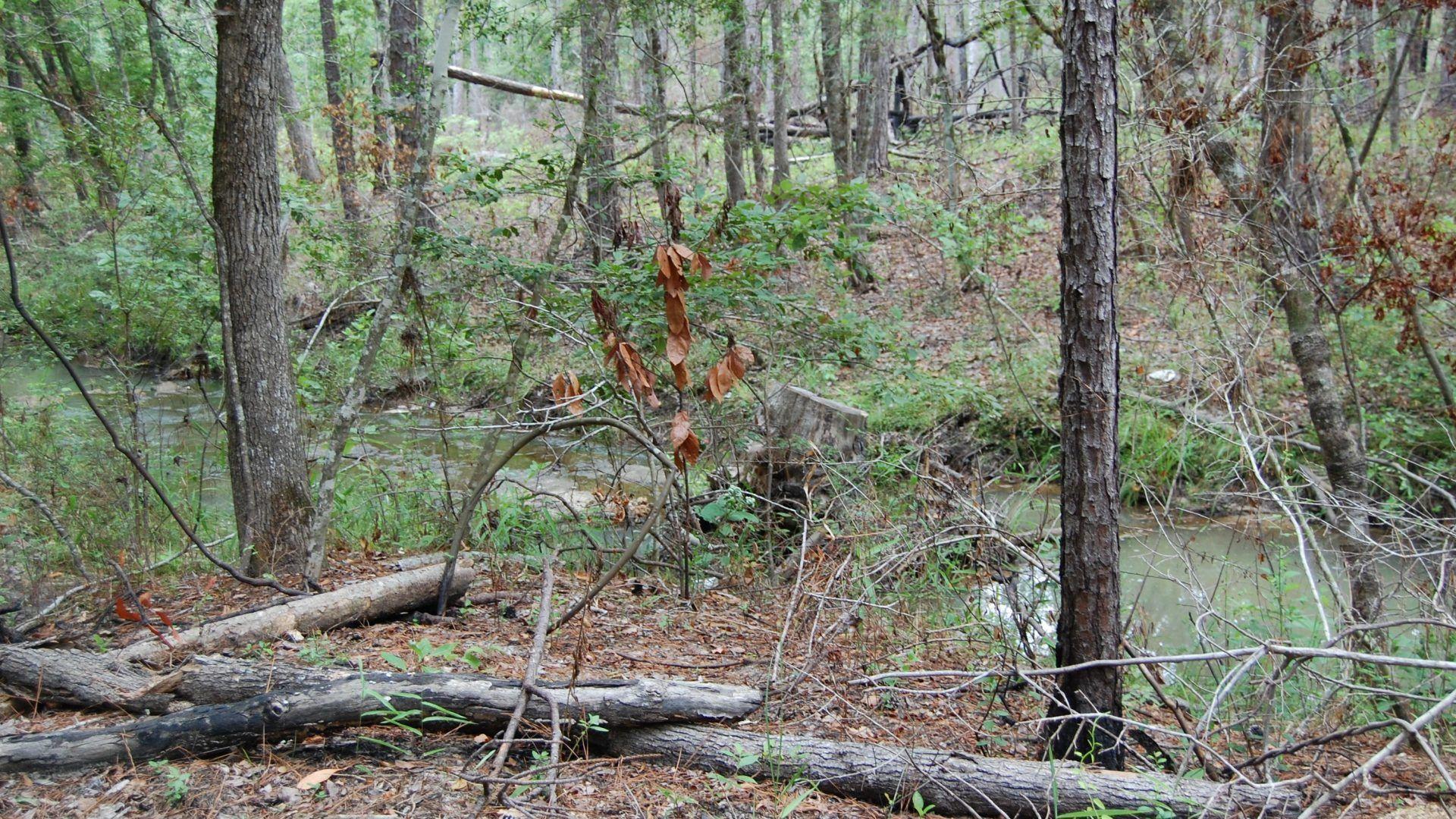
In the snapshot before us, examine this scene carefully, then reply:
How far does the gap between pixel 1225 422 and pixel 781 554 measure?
175 inches

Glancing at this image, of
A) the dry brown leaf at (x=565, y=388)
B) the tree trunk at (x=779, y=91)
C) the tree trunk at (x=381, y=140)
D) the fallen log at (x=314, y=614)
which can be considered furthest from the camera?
the tree trunk at (x=779, y=91)

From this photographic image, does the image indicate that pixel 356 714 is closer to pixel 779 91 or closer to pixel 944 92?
pixel 944 92

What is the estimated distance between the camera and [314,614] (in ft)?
14.3

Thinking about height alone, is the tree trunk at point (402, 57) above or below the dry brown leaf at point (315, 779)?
above

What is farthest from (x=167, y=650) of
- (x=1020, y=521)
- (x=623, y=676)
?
(x=1020, y=521)

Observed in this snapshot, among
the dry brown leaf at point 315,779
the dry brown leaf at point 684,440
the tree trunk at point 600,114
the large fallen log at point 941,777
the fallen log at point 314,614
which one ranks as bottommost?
the large fallen log at point 941,777

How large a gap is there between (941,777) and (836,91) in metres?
12.4

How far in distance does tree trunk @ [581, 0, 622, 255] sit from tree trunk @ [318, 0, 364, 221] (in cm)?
254

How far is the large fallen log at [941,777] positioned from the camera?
2.97 meters

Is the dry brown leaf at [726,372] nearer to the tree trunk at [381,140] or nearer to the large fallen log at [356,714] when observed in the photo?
the large fallen log at [356,714]

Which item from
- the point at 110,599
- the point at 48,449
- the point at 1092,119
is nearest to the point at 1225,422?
the point at 1092,119

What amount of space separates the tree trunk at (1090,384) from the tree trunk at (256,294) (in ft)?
13.4

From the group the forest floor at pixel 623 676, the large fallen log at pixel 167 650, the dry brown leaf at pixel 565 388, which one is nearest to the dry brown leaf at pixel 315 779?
the forest floor at pixel 623 676

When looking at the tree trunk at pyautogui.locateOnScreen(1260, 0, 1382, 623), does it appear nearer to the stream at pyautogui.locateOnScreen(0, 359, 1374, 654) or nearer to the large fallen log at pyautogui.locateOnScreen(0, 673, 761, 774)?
the stream at pyautogui.locateOnScreen(0, 359, 1374, 654)
